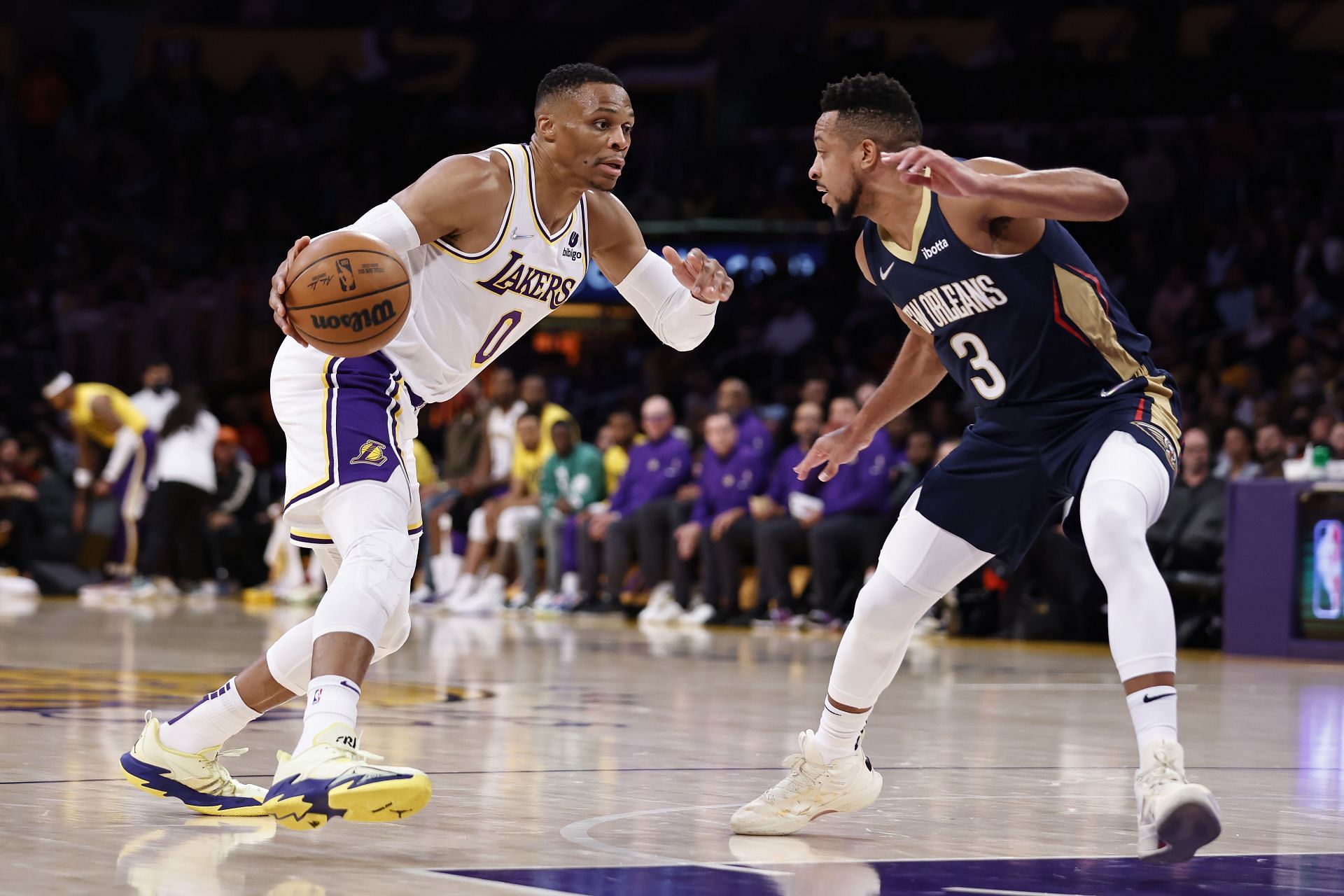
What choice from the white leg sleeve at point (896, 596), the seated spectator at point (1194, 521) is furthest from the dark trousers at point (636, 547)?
the white leg sleeve at point (896, 596)

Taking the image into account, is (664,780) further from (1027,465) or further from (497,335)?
(1027,465)

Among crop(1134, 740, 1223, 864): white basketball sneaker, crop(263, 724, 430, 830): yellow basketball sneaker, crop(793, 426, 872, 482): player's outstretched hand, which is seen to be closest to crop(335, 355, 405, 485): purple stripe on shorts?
crop(263, 724, 430, 830): yellow basketball sneaker

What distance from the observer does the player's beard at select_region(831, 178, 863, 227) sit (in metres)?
4.77

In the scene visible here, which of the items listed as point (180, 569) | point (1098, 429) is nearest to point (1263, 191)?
point (180, 569)

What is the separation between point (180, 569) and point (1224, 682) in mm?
11405

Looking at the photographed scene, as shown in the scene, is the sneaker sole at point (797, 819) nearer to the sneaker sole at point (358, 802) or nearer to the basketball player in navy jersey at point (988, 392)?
the basketball player in navy jersey at point (988, 392)

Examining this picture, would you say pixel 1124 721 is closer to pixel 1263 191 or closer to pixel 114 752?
pixel 114 752

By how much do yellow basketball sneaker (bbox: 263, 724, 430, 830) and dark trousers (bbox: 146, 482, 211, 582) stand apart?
13.7 m

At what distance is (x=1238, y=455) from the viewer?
43.3 feet

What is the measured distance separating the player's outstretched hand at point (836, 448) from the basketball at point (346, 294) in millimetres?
1401

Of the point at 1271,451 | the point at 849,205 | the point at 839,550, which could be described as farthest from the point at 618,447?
the point at 849,205

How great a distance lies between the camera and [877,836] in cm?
458

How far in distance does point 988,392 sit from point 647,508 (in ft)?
36.0

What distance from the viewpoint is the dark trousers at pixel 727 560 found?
14.9 metres
